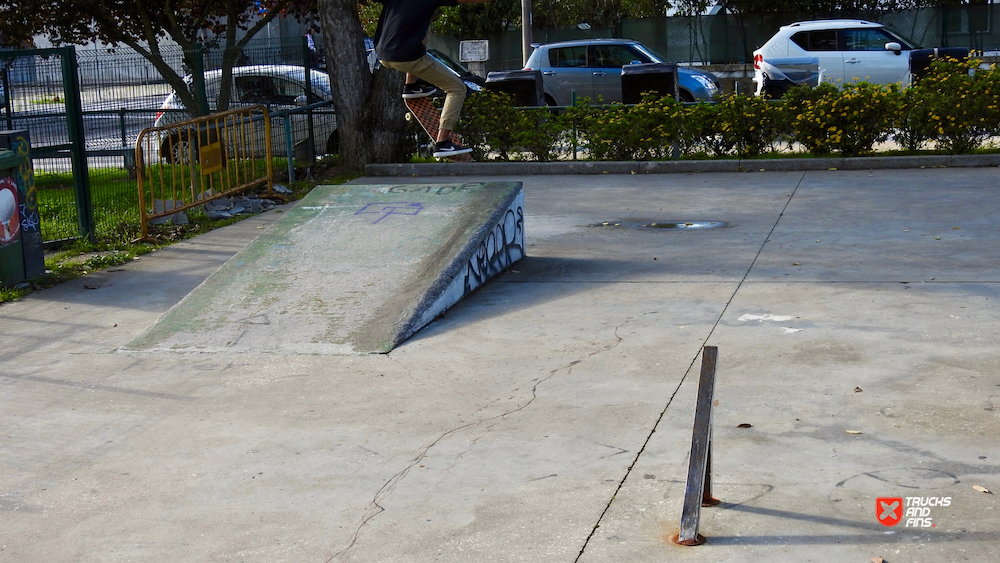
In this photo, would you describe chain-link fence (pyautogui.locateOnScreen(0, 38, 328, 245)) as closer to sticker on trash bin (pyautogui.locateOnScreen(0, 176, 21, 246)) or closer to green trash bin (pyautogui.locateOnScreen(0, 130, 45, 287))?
green trash bin (pyautogui.locateOnScreen(0, 130, 45, 287))

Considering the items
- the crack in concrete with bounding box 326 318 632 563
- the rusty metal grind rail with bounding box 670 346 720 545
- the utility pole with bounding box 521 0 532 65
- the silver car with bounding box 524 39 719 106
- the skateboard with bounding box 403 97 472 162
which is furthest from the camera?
the utility pole with bounding box 521 0 532 65

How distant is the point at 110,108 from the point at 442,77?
5.58m

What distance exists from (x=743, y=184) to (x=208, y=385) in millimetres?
8405

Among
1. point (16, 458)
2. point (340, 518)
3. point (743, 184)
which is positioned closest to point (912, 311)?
point (340, 518)

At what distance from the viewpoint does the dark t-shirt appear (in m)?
7.93

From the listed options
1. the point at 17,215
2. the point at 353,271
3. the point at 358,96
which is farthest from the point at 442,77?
the point at 358,96

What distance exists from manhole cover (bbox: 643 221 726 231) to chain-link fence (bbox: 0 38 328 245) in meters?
5.42

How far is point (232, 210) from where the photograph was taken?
12297 mm

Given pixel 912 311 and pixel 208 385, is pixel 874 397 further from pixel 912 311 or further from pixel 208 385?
pixel 208 385

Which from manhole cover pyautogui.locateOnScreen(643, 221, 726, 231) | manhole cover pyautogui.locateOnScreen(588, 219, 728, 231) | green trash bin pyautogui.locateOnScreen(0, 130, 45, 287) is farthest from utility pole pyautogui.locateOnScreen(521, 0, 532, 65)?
green trash bin pyautogui.locateOnScreen(0, 130, 45, 287)

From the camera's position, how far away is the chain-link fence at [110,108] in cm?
1015

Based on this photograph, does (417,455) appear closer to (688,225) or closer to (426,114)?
(426,114)

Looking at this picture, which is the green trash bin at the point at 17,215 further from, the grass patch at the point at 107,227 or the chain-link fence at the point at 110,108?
the chain-link fence at the point at 110,108

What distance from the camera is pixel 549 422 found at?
5.04m
